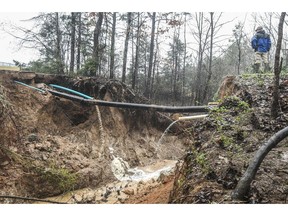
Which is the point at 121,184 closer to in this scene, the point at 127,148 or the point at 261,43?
the point at 127,148

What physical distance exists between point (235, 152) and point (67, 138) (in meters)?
6.15

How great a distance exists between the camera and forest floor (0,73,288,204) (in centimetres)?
389

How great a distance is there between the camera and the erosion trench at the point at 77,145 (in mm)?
7129

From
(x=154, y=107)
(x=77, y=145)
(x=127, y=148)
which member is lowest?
(x=127, y=148)

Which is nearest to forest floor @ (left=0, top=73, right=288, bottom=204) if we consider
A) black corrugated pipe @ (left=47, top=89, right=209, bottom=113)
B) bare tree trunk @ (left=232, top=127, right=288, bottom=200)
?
bare tree trunk @ (left=232, top=127, right=288, bottom=200)

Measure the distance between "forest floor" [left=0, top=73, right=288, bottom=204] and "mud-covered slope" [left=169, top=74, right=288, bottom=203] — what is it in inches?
0.5

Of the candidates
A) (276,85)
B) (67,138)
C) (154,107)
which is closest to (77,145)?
(67,138)

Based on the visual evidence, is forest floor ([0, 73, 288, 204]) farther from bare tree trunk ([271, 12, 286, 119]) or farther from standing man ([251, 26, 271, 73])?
standing man ([251, 26, 271, 73])

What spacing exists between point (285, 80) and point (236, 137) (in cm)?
233

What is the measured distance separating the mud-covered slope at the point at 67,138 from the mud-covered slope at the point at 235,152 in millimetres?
4006

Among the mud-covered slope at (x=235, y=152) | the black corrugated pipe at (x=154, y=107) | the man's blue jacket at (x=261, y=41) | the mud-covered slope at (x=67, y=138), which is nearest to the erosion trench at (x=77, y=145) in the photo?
the mud-covered slope at (x=67, y=138)

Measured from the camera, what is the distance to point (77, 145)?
29.7ft

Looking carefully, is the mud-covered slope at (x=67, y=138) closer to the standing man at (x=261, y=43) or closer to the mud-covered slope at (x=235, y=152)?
the mud-covered slope at (x=235, y=152)

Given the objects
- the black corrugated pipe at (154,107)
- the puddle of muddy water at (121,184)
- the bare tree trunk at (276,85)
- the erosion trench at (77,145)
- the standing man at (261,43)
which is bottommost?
the puddle of muddy water at (121,184)
